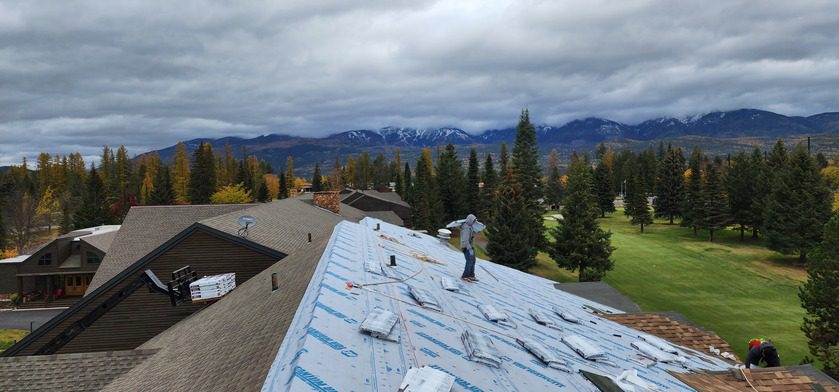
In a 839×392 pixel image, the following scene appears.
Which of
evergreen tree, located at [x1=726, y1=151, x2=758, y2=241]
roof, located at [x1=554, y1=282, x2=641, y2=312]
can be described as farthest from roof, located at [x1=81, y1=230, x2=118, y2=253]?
evergreen tree, located at [x1=726, y1=151, x2=758, y2=241]

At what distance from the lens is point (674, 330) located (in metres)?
15.8

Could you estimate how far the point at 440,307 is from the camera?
406 inches

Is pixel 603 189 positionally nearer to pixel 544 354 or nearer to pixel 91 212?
pixel 91 212

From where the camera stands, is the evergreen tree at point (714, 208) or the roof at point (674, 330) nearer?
the roof at point (674, 330)

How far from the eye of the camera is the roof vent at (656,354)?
453 inches

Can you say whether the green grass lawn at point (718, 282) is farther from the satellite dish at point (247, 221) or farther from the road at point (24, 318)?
the road at point (24, 318)

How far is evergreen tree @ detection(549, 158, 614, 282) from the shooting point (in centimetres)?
3719

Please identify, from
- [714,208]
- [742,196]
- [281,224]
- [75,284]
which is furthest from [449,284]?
[742,196]

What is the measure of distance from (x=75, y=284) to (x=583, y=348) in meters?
41.8

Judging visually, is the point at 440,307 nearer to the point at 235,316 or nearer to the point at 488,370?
the point at 488,370

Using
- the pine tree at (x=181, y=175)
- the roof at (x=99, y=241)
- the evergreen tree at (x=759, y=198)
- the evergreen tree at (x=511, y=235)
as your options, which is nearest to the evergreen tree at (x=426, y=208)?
the evergreen tree at (x=511, y=235)

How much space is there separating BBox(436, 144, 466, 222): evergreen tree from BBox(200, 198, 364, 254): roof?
4183 centimetres

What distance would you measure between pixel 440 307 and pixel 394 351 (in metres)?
3.53

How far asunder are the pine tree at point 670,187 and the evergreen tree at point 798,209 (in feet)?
83.3
